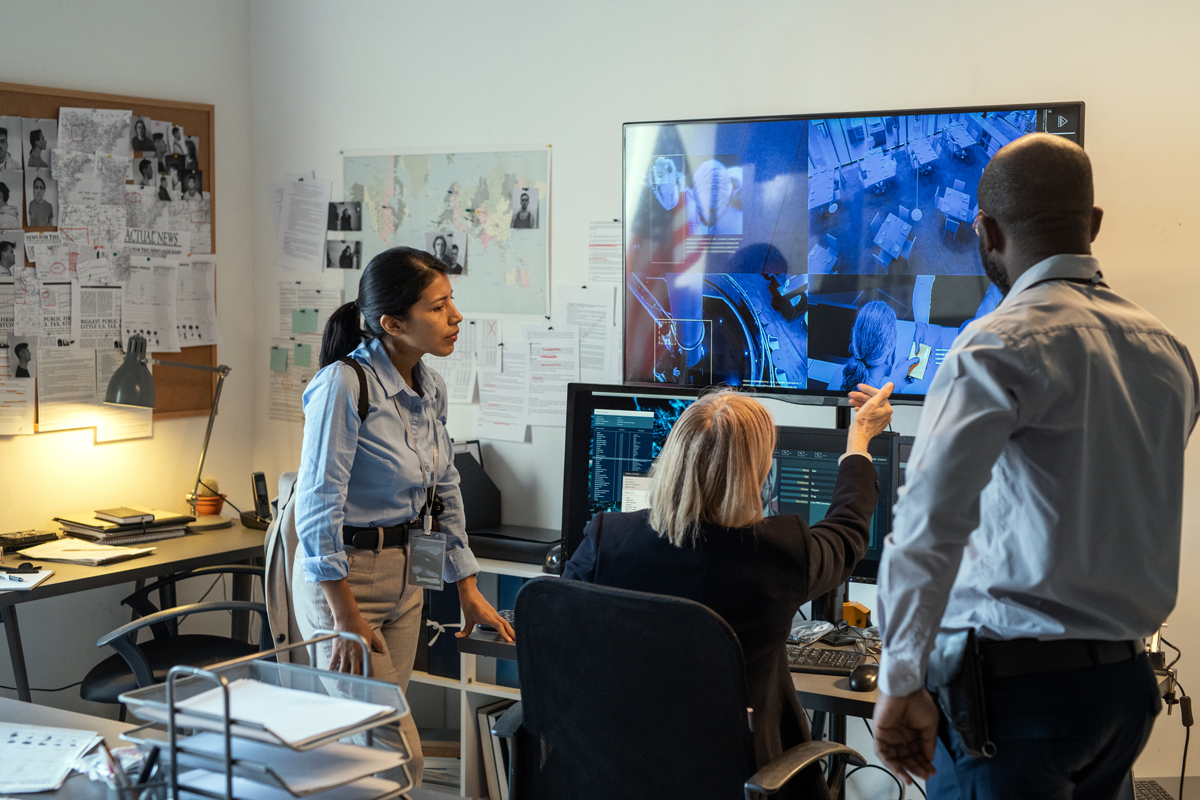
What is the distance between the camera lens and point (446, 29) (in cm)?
335

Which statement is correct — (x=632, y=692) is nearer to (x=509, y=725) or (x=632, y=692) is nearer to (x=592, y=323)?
(x=509, y=725)

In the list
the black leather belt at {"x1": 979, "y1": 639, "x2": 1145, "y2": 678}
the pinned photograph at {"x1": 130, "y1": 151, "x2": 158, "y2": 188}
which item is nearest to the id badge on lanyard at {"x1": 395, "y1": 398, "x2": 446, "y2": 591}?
the black leather belt at {"x1": 979, "y1": 639, "x2": 1145, "y2": 678}

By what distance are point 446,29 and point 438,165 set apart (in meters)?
0.44

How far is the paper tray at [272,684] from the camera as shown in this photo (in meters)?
1.06

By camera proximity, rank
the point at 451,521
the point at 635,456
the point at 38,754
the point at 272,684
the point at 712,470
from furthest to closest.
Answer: the point at 635,456 < the point at 451,521 < the point at 712,470 < the point at 38,754 < the point at 272,684

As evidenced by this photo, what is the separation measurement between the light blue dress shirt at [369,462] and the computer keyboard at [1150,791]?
1715 millimetres

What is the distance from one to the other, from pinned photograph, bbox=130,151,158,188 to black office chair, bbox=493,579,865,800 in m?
2.48

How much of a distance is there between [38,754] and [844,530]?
131cm

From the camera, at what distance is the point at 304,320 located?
144 inches

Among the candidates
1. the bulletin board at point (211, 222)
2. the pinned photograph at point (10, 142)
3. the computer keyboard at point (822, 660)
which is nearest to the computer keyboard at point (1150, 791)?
the computer keyboard at point (822, 660)

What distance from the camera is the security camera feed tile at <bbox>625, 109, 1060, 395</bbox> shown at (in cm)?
252

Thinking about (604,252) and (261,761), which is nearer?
(261,761)

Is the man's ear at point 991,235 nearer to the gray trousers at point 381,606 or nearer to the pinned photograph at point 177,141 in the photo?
the gray trousers at point 381,606

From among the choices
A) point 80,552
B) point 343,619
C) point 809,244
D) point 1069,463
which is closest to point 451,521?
point 343,619
